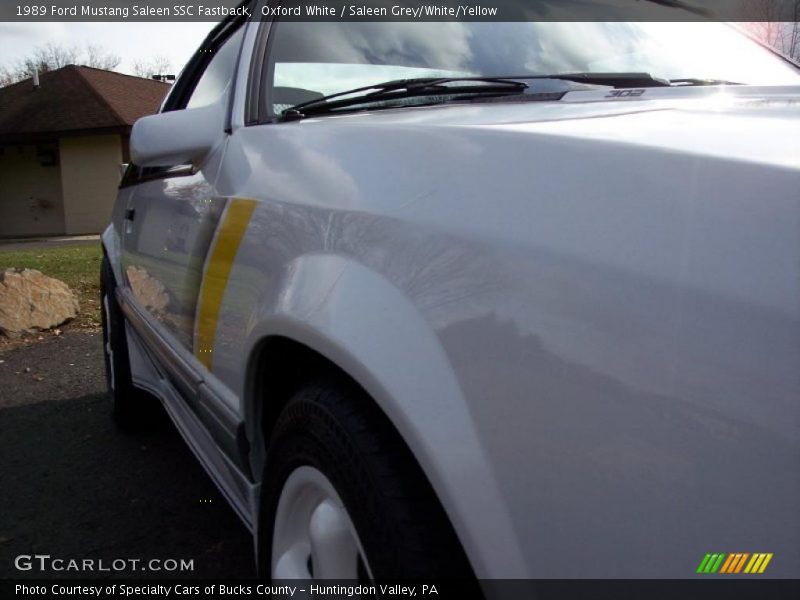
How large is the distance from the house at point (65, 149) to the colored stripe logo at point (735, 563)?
747 inches

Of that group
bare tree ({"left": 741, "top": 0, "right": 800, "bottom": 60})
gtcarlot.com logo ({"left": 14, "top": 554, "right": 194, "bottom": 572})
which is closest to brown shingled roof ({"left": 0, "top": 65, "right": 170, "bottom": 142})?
gtcarlot.com logo ({"left": 14, "top": 554, "right": 194, "bottom": 572})

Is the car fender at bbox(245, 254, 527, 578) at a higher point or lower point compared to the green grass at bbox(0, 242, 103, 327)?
higher

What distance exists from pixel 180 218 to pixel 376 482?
134 centimetres

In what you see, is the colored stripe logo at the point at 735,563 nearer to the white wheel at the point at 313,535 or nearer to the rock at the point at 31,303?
the white wheel at the point at 313,535

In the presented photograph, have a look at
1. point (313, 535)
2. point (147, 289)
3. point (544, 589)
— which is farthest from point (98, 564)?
point (544, 589)

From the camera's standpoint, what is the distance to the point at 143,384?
3.15 m

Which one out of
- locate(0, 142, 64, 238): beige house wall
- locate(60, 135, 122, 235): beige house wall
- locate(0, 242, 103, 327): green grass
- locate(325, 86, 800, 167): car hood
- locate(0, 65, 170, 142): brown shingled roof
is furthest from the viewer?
locate(0, 142, 64, 238): beige house wall

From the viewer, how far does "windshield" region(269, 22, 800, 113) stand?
191cm

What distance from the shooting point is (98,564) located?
237cm

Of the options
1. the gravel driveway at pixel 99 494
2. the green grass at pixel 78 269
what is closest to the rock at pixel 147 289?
the gravel driveway at pixel 99 494

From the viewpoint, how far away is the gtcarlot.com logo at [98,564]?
7.67ft

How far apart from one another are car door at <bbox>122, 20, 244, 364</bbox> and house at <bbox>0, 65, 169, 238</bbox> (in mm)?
16308

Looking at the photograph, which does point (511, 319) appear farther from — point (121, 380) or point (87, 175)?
point (87, 175)

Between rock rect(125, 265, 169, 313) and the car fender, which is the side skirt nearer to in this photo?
rock rect(125, 265, 169, 313)
